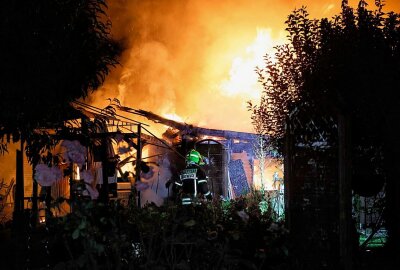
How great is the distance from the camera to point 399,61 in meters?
7.17

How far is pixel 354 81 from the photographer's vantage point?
6867mm

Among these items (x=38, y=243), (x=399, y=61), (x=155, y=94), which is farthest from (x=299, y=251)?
(x=155, y=94)

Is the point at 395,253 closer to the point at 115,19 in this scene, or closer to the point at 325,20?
the point at 325,20

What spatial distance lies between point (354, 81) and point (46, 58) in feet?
15.1

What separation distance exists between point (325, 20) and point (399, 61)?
59.4 inches

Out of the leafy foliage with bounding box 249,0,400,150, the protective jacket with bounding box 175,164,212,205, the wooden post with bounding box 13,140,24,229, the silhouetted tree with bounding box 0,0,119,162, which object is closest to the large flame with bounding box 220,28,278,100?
the leafy foliage with bounding box 249,0,400,150

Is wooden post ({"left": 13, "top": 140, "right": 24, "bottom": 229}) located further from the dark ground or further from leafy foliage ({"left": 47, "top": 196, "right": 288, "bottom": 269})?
leafy foliage ({"left": 47, "top": 196, "right": 288, "bottom": 269})

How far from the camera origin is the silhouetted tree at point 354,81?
6.52 metres

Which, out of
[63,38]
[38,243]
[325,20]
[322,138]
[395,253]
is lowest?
[395,253]

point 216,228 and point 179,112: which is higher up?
point 179,112

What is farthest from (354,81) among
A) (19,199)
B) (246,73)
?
(246,73)

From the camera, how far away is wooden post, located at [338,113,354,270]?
505 cm

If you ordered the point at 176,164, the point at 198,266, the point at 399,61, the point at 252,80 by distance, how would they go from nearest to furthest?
the point at 198,266, the point at 399,61, the point at 176,164, the point at 252,80

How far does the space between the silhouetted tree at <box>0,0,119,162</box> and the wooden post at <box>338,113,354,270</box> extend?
3306 millimetres
